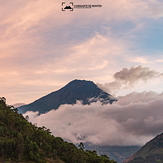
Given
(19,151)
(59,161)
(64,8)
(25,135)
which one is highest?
(64,8)

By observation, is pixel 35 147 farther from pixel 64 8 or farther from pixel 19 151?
pixel 64 8

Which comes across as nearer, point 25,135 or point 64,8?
point 64,8

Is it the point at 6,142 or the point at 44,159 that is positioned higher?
the point at 6,142

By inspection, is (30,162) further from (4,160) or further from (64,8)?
(64,8)

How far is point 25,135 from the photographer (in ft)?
655

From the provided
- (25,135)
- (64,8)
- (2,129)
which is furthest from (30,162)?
(64,8)

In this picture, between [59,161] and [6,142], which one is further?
[59,161]

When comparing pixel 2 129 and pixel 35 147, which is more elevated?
pixel 2 129

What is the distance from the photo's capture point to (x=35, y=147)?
184 metres

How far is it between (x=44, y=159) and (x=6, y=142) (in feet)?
127

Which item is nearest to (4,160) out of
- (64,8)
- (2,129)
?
(2,129)

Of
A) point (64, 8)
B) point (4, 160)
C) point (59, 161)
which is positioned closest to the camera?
point (64, 8)

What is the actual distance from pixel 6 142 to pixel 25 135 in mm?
32835

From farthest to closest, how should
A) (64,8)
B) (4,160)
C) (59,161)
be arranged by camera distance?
(59,161) < (4,160) < (64,8)
